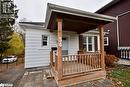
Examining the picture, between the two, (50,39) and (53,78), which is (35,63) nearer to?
(50,39)

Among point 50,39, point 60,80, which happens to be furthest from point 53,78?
point 50,39

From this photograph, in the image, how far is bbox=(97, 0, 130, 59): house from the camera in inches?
440

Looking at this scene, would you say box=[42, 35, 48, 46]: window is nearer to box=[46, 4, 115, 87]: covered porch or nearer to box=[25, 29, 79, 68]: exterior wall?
box=[25, 29, 79, 68]: exterior wall

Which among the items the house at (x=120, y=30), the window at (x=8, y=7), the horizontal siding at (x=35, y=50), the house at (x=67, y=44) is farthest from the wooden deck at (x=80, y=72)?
the window at (x=8, y=7)

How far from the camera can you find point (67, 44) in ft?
37.7

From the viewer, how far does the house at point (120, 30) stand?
440 inches

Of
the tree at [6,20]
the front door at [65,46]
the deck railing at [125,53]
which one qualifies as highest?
the tree at [6,20]

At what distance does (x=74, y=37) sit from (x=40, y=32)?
3.15m

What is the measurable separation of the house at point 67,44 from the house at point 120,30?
5.82ft

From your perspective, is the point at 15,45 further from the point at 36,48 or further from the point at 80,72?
the point at 80,72

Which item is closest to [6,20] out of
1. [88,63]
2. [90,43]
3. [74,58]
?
[90,43]

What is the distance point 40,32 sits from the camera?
10.4 metres

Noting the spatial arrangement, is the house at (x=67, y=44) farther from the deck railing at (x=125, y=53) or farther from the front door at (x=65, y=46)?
the deck railing at (x=125, y=53)

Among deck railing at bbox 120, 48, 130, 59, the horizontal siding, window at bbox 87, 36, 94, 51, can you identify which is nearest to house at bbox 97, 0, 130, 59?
deck railing at bbox 120, 48, 130, 59
